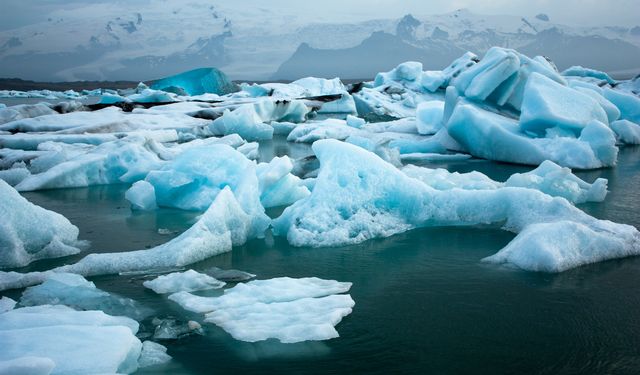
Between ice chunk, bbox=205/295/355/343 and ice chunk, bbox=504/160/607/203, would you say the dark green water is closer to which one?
ice chunk, bbox=205/295/355/343

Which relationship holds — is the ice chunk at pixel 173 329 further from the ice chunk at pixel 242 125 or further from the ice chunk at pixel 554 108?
the ice chunk at pixel 242 125

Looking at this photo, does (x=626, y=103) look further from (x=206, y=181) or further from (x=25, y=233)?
(x=25, y=233)

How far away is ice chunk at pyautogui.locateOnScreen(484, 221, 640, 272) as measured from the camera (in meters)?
3.92

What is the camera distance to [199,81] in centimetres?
2556

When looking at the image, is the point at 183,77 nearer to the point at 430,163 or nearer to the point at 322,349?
the point at 430,163

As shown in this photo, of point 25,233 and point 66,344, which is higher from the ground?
point 66,344

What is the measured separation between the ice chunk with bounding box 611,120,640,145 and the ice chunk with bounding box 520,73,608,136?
2.80 meters

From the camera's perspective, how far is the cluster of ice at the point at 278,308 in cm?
285

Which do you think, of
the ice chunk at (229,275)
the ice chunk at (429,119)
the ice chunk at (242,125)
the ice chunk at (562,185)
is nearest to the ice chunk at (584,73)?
the ice chunk at (429,119)

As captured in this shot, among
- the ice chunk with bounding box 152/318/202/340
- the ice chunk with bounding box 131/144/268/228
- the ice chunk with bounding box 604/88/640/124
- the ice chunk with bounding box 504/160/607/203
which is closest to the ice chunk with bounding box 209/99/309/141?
the ice chunk with bounding box 131/144/268/228

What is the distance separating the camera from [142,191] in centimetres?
620

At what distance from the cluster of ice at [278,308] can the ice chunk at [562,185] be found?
3223 millimetres

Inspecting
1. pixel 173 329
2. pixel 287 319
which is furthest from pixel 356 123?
pixel 173 329

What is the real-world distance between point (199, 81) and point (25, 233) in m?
22.1
